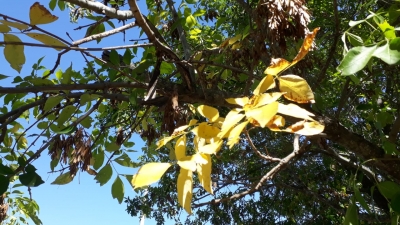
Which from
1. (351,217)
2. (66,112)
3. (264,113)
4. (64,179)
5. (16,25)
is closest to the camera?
(264,113)

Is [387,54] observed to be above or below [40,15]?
below

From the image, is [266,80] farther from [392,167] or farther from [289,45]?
[289,45]

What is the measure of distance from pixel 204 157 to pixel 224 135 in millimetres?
54

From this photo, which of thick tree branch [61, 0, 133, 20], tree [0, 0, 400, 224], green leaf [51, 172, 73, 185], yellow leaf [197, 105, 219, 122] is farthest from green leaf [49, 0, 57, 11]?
yellow leaf [197, 105, 219, 122]

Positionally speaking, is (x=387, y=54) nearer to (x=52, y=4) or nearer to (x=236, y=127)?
(x=236, y=127)

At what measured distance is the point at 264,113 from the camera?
0.43m

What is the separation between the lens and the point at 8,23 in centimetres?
74

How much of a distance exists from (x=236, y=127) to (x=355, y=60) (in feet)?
0.90

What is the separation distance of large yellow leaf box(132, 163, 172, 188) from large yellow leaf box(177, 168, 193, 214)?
23 millimetres

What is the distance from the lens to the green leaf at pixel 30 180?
2.89 feet

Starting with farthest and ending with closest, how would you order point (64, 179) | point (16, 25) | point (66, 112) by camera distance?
point (66, 112) → point (64, 179) → point (16, 25)

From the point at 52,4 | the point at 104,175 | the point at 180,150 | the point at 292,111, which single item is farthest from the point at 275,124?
the point at 52,4

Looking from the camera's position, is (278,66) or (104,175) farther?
(104,175)

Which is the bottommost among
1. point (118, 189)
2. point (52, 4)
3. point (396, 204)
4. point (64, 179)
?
point (396, 204)
